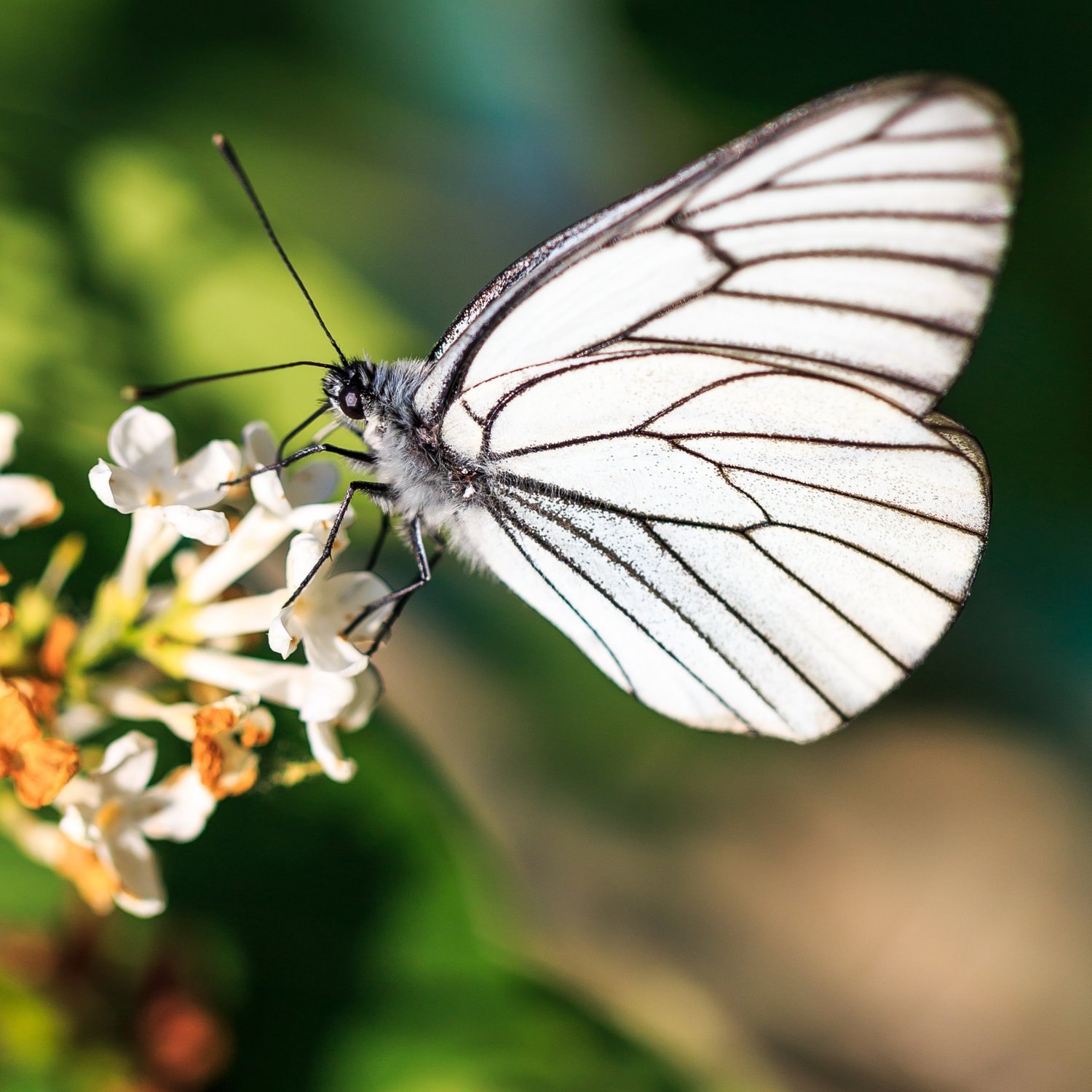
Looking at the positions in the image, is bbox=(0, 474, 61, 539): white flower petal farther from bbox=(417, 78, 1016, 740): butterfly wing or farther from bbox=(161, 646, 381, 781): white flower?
bbox=(417, 78, 1016, 740): butterfly wing

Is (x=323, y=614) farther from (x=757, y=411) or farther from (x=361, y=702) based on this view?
(x=757, y=411)

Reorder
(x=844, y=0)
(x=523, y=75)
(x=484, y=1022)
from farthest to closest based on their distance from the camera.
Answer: (x=523, y=75) < (x=844, y=0) < (x=484, y=1022)

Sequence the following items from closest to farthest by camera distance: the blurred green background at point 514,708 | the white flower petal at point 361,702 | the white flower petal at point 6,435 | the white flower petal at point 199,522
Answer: the white flower petal at point 199,522, the white flower petal at point 6,435, the white flower petal at point 361,702, the blurred green background at point 514,708

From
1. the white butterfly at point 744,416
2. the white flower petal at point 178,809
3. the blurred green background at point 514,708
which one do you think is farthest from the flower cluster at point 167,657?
the blurred green background at point 514,708

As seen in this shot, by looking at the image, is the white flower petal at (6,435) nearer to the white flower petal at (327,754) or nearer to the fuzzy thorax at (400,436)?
the fuzzy thorax at (400,436)

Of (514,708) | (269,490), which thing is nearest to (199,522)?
(269,490)

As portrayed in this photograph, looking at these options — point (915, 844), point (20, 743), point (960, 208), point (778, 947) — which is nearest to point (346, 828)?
point (20, 743)

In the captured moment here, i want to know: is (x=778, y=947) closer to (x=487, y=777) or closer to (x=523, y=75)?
(x=487, y=777)
